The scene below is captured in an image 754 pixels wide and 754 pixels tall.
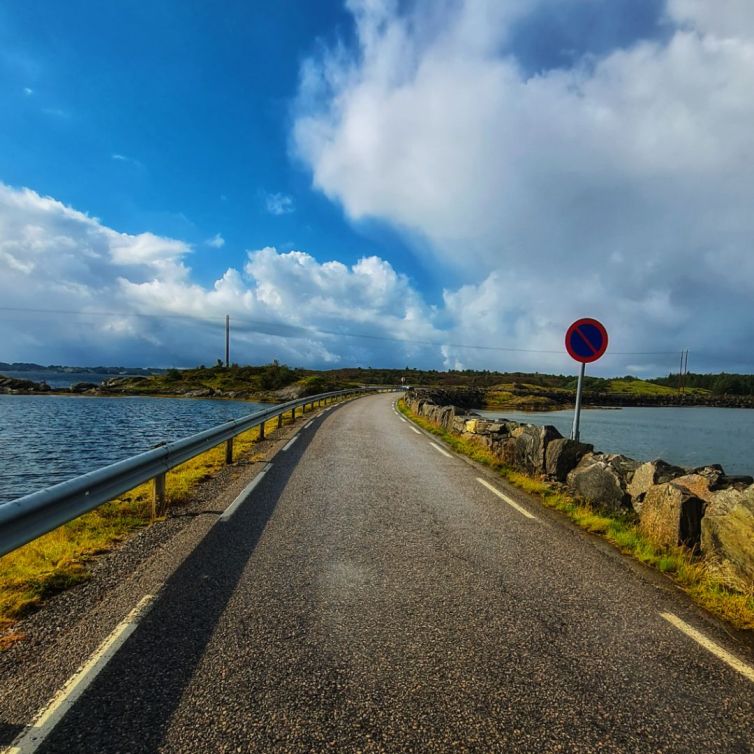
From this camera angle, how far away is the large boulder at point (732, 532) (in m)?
4.28

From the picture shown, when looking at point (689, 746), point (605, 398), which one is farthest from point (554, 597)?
point (605, 398)

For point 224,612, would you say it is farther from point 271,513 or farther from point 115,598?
point 271,513

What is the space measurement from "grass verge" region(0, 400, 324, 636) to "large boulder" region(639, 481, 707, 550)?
6.29 m

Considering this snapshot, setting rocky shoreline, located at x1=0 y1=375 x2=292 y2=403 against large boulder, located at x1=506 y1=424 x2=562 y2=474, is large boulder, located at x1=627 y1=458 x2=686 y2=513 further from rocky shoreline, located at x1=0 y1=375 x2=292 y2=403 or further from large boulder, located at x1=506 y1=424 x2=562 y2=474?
rocky shoreline, located at x1=0 y1=375 x2=292 y2=403

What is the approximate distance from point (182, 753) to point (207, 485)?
6.33m

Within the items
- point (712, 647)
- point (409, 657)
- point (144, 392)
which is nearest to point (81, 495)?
point (409, 657)

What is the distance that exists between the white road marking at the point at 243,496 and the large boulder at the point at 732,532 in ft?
18.7

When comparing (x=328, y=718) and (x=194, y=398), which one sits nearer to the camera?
(x=328, y=718)

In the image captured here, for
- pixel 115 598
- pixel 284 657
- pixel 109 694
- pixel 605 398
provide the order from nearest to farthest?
pixel 109 694
pixel 284 657
pixel 115 598
pixel 605 398

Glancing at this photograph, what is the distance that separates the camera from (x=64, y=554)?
189 inches

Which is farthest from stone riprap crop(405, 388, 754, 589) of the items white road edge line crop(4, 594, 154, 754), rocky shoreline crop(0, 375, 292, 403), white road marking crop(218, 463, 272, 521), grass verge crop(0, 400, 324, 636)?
rocky shoreline crop(0, 375, 292, 403)

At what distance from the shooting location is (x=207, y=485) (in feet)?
26.7

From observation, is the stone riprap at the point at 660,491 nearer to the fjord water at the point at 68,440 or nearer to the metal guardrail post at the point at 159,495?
the metal guardrail post at the point at 159,495

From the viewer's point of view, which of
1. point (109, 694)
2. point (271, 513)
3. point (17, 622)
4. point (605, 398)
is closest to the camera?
point (109, 694)
